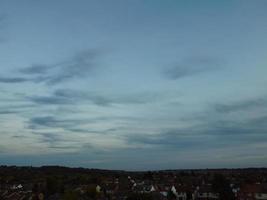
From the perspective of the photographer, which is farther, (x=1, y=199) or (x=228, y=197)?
(x=1, y=199)

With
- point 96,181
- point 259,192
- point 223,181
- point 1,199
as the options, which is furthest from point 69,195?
point 96,181

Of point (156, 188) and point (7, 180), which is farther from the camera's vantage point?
point (7, 180)

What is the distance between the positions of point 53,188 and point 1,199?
28.8 m

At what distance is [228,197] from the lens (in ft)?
313

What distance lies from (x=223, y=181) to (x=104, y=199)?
3120 centimetres

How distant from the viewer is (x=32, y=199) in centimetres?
11406

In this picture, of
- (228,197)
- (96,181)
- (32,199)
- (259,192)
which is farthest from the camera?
(96,181)

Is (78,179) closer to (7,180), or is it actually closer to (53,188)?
(7,180)

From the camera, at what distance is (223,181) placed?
98.6 meters

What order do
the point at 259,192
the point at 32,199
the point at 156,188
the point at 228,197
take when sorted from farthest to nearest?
the point at 156,188
the point at 32,199
the point at 259,192
the point at 228,197

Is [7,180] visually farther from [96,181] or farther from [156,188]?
[156,188]

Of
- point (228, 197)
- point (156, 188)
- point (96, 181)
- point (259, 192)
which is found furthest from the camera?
point (96, 181)

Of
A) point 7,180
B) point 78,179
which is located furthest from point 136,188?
point 7,180

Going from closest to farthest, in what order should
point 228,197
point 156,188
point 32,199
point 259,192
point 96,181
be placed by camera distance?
point 228,197
point 259,192
point 32,199
point 156,188
point 96,181
